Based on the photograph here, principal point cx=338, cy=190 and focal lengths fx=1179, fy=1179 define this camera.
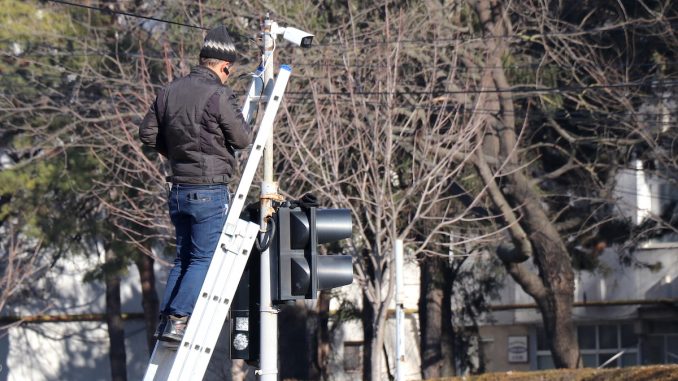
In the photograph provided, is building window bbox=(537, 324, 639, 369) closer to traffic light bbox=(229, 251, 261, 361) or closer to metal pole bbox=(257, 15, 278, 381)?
metal pole bbox=(257, 15, 278, 381)

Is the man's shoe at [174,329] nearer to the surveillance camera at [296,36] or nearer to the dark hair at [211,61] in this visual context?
the dark hair at [211,61]

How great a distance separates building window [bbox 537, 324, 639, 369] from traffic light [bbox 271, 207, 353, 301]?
966 inches

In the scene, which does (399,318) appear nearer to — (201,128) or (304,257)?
(304,257)

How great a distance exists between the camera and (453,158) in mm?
18188

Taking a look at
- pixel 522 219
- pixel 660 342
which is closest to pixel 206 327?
pixel 522 219

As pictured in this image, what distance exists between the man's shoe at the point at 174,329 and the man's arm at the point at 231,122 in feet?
3.24

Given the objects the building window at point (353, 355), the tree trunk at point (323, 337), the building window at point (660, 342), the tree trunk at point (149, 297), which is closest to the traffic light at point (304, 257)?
the tree trunk at point (323, 337)

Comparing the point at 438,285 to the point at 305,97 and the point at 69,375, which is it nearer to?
the point at 305,97

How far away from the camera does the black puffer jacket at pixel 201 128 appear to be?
6355mm

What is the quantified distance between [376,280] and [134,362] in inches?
659

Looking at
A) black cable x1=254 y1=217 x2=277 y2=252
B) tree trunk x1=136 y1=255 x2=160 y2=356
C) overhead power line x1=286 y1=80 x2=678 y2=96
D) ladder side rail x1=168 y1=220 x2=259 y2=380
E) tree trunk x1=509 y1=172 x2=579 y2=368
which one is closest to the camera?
ladder side rail x1=168 y1=220 x2=259 y2=380

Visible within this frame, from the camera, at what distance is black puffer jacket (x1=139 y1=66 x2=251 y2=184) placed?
6.36 m

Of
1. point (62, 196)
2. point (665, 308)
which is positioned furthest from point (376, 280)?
point (665, 308)

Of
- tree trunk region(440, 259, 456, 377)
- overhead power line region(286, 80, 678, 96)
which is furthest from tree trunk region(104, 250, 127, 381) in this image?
overhead power line region(286, 80, 678, 96)
